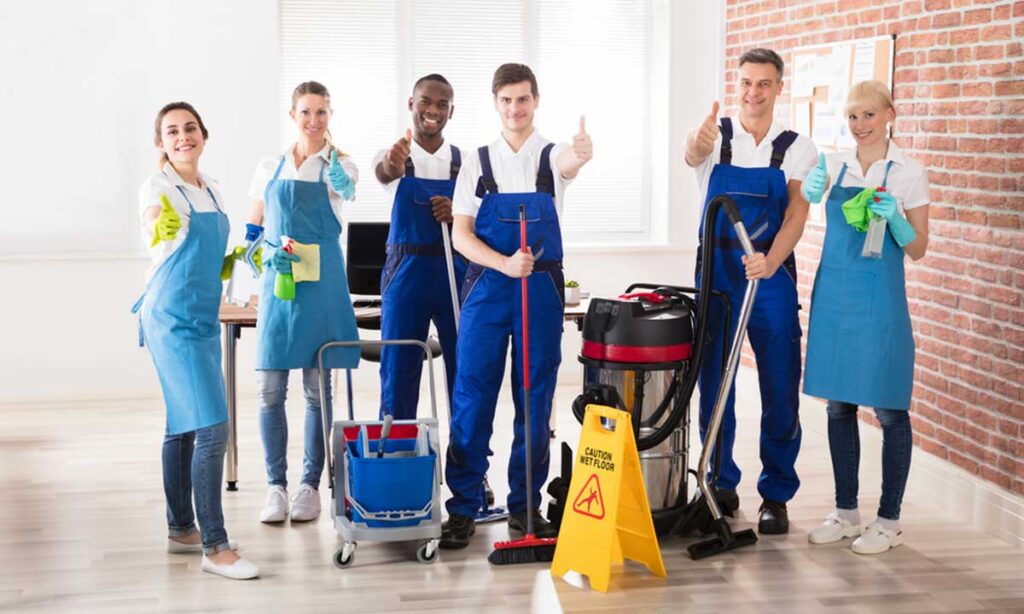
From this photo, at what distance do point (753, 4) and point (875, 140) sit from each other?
108 inches

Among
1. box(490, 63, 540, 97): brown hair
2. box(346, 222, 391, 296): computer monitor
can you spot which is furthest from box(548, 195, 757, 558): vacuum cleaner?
box(346, 222, 391, 296): computer monitor

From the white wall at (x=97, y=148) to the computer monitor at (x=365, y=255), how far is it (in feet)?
3.41

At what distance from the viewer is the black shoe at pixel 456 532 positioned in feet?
13.9

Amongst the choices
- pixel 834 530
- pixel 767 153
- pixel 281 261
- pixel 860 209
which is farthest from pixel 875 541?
pixel 281 261

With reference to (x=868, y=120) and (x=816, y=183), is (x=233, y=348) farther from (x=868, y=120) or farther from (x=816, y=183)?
(x=868, y=120)

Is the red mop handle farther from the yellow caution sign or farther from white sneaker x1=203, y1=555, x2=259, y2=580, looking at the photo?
white sneaker x1=203, y1=555, x2=259, y2=580

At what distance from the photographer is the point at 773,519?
4426 millimetres

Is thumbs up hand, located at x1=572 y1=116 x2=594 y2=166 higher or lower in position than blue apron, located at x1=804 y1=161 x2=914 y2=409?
higher

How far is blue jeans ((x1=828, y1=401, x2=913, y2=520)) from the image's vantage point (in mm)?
4199

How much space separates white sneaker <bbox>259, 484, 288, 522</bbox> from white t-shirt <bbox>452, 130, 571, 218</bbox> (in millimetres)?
1293

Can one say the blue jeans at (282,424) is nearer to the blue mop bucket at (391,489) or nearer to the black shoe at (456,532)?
the blue mop bucket at (391,489)

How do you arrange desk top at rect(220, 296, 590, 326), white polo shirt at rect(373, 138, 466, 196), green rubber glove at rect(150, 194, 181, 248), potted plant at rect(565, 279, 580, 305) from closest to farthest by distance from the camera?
Answer: green rubber glove at rect(150, 194, 181, 248)
white polo shirt at rect(373, 138, 466, 196)
desk top at rect(220, 296, 590, 326)
potted plant at rect(565, 279, 580, 305)

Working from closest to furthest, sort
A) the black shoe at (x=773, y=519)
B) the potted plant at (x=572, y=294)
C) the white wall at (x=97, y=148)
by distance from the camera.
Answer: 1. the black shoe at (x=773, y=519)
2. the potted plant at (x=572, y=294)
3. the white wall at (x=97, y=148)

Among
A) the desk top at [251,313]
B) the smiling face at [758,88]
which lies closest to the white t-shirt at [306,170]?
the desk top at [251,313]
